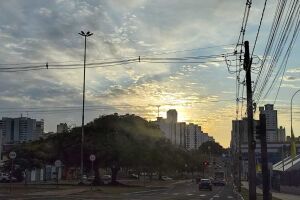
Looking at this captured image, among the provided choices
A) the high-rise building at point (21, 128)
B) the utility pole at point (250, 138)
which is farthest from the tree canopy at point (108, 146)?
the high-rise building at point (21, 128)

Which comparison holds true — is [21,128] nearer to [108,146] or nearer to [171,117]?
[171,117]

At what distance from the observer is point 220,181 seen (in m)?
101

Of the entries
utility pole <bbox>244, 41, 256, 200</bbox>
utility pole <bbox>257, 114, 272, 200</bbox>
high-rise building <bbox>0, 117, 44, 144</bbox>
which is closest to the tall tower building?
high-rise building <bbox>0, 117, 44, 144</bbox>

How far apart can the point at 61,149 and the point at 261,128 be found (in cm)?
5103

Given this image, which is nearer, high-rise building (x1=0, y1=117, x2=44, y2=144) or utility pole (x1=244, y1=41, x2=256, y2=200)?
utility pole (x1=244, y1=41, x2=256, y2=200)

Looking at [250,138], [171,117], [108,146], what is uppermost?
[171,117]

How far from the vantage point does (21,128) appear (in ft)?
600

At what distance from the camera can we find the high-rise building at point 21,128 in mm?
175375

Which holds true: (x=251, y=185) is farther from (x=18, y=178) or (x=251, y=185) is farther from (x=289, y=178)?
(x=18, y=178)

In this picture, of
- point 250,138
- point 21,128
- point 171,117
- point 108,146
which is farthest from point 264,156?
point 21,128

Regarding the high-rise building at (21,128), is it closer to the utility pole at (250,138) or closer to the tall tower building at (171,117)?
the tall tower building at (171,117)

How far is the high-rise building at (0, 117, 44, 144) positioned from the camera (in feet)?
575

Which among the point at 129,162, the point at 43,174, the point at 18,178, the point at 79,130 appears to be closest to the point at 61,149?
the point at 79,130

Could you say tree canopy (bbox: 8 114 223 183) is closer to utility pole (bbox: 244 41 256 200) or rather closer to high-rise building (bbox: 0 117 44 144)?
utility pole (bbox: 244 41 256 200)
